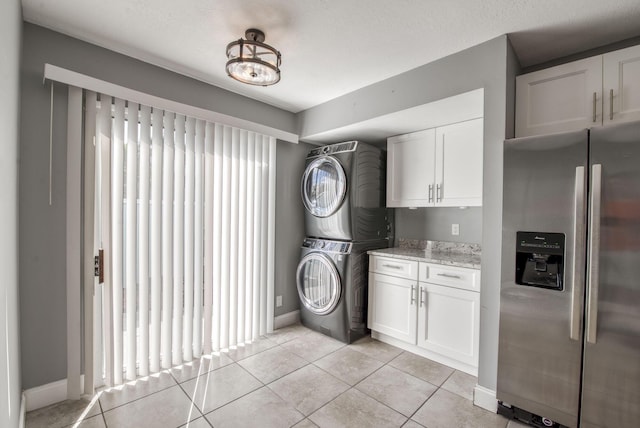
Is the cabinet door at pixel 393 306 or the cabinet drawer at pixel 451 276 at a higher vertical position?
the cabinet drawer at pixel 451 276

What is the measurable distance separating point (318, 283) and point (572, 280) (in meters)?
2.11

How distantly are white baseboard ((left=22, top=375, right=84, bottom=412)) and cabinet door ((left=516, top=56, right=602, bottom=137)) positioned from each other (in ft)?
12.0

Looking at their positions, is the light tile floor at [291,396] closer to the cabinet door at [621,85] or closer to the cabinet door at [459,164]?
the cabinet door at [459,164]

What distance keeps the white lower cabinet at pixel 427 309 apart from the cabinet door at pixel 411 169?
0.67 meters

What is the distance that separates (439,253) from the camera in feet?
9.44

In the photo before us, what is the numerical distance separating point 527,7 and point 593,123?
835mm

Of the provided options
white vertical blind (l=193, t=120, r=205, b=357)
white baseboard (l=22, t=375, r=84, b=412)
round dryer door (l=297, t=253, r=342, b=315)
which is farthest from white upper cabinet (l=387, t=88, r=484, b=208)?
white baseboard (l=22, t=375, r=84, b=412)

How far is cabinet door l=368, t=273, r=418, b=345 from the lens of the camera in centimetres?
261

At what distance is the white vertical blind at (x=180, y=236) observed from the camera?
6.85 ft

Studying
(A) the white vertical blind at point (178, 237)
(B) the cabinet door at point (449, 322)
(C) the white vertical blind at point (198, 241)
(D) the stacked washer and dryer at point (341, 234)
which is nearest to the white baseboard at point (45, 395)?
(A) the white vertical blind at point (178, 237)

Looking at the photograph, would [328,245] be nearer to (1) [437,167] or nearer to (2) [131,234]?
(1) [437,167]

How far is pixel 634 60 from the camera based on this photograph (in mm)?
1662

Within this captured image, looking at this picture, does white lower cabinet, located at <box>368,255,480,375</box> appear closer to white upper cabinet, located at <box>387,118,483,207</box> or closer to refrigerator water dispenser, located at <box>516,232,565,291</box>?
refrigerator water dispenser, located at <box>516,232,565,291</box>

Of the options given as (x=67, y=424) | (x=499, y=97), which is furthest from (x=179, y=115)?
(x=499, y=97)
